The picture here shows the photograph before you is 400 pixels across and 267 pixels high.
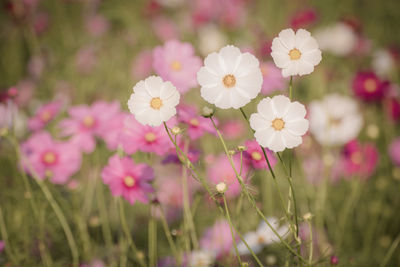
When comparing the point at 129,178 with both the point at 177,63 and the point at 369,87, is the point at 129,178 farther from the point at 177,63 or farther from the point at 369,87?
the point at 369,87

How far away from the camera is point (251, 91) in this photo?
483 millimetres

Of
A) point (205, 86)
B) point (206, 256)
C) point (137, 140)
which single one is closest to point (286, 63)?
point (205, 86)

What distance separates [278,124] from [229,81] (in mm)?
87

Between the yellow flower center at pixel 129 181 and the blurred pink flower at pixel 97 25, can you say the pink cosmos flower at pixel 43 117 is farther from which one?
the blurred pink flower at pixel 97 25

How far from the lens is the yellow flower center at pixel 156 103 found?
1.64ft

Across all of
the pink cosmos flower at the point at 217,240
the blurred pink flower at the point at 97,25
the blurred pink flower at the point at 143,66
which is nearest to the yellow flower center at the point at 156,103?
the pink cosmos flower at the point at 217,240

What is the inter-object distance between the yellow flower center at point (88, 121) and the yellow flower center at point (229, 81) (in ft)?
1.34

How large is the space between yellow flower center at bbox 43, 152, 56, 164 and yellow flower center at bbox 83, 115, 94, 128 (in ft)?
0.37

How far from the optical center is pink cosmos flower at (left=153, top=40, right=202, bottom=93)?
724mm

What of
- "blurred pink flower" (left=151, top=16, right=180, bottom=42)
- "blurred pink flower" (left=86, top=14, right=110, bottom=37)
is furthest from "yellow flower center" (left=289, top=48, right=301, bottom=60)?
"blurred pink flower" (left=86, top=14, right=110, bottom=37)

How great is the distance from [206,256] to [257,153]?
239 mm

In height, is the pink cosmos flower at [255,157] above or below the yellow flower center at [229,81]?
below

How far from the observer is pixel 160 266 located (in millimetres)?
836

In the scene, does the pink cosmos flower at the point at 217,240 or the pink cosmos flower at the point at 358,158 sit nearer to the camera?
the pink cosmos flower at the point at 217,240
